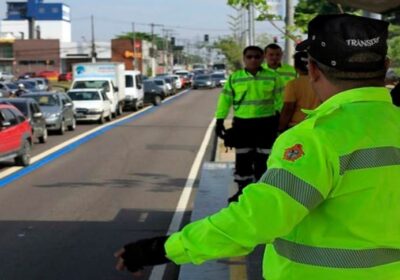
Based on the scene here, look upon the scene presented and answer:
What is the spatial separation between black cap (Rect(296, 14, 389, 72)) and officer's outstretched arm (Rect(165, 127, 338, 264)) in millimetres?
270

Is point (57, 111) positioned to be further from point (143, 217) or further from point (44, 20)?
point (44, 20)

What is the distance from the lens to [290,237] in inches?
84.0

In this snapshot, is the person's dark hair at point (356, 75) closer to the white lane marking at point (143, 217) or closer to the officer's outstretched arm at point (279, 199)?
the officer's outstretched arm at point (279, 199)

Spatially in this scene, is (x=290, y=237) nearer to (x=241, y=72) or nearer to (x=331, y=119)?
(x=331, y=119)

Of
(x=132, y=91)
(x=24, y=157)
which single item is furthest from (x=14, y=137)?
(x=132, y=91)

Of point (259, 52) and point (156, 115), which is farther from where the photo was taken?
point (156, 115)

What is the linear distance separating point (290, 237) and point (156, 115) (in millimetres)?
34272

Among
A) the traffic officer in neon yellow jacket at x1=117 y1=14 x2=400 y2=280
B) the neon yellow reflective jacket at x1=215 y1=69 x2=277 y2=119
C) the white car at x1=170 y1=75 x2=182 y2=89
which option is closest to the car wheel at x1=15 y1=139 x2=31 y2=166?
the neon yellow reflective jacket at x1=215 y1=69 x2=277 y2=119

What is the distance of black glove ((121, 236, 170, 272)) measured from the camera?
2205 mm

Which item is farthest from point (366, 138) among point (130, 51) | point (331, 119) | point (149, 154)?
point (130, 51)

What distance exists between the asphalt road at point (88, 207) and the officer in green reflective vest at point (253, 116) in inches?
61.3

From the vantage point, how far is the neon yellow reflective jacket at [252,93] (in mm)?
8258

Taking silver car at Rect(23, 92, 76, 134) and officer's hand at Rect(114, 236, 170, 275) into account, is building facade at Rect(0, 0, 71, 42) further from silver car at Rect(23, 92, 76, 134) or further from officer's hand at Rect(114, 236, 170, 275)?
officer's hand at Rect(114, 236, 170, 275)

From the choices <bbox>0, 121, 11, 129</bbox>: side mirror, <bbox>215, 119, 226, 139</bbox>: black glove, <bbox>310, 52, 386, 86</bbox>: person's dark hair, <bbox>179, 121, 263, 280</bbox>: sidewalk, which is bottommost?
<bbox>179, 121, 263, 280</bbox>: sidewalk
